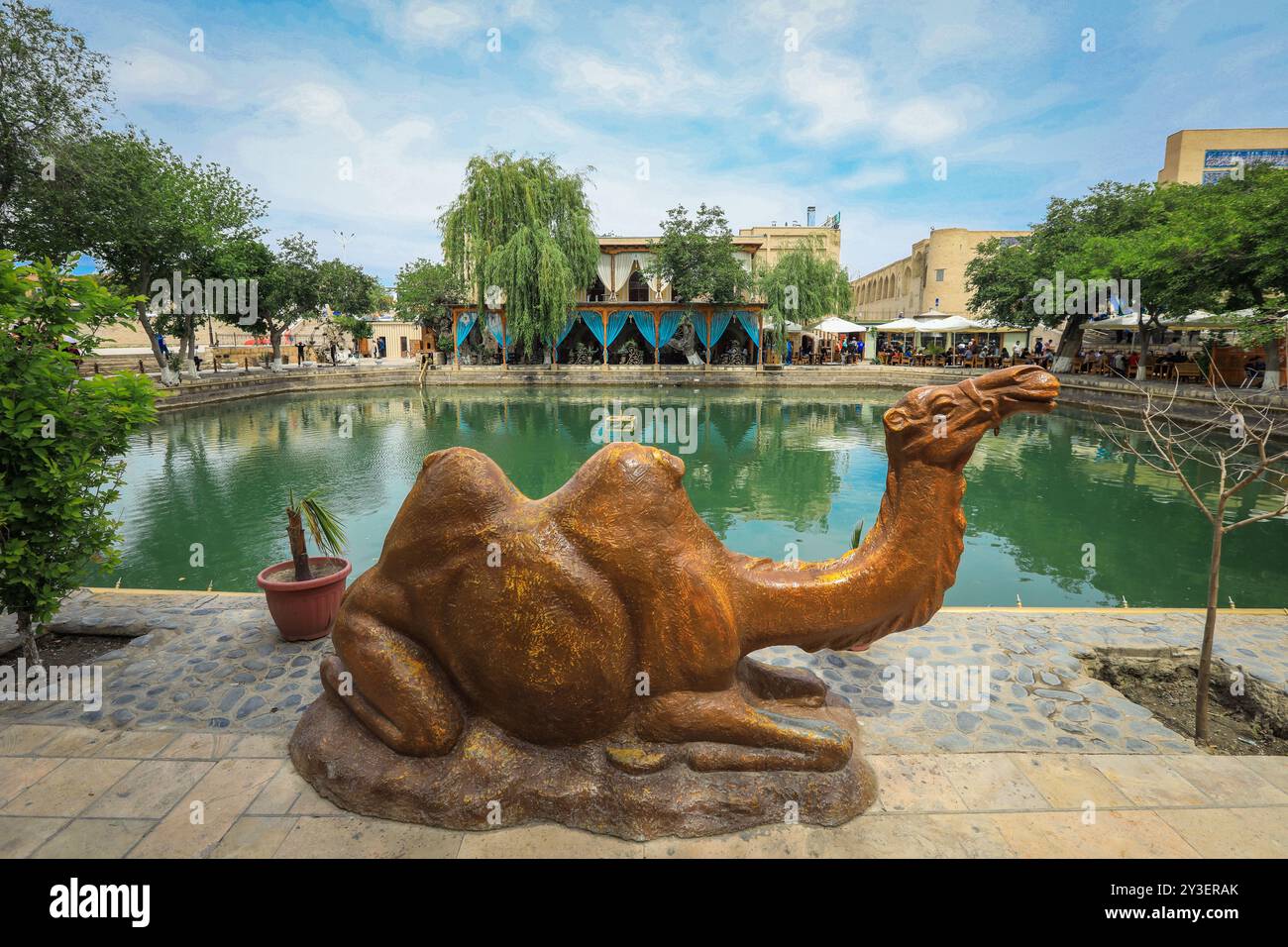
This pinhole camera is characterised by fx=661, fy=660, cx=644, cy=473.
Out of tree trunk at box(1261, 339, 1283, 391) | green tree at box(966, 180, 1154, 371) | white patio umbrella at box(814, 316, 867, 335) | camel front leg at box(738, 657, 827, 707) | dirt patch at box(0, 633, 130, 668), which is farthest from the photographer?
white patio umbrella at box(814, 316, 867, 335)

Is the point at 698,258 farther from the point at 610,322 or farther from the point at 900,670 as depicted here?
the point at 900,670

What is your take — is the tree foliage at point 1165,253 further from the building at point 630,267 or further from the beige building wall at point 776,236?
the beige building wall at point 776,236

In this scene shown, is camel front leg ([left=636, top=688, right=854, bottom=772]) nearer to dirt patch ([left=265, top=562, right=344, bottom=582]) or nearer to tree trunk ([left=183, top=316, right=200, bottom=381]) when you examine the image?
dirt patch ([left=265, top=562, right=344, bottom=582])

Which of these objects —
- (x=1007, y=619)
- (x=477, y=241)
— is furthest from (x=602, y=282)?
(x=1007, y=619)

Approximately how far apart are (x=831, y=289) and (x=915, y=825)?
28.6 m

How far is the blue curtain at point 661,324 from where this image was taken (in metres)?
25.8

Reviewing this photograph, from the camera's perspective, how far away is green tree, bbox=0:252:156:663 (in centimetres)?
362

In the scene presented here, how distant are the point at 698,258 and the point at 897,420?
23036 mm

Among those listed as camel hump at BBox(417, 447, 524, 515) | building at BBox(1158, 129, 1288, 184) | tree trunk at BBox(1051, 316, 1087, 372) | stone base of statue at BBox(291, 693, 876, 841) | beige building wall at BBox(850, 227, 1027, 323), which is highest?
building at BBox(1158, 129, 1288, 184)

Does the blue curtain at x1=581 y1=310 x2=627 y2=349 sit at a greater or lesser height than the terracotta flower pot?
greater

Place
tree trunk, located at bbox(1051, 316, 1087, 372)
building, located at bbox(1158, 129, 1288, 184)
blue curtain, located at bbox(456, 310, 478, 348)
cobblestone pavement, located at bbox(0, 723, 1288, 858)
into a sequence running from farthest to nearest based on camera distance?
1. building, located at bbox(1158, 129, 1288, 184)
2. blue curtain, located at bbox(456, 310, 478, 348)
3. tree trunk, located at bbox(1051, 316, 1087, 372)
4. cobblestone pavement, located at bbox(0, 723, 1288, 858)

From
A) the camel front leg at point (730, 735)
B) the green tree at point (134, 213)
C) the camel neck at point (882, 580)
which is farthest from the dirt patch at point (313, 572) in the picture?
the green tree at point (134, 213)

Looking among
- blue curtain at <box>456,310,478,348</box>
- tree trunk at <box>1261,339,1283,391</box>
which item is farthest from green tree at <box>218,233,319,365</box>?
tree trunk at <box>1261,339,1283,391</box>

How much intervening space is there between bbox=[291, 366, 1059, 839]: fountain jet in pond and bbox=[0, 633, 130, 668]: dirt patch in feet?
8.51
